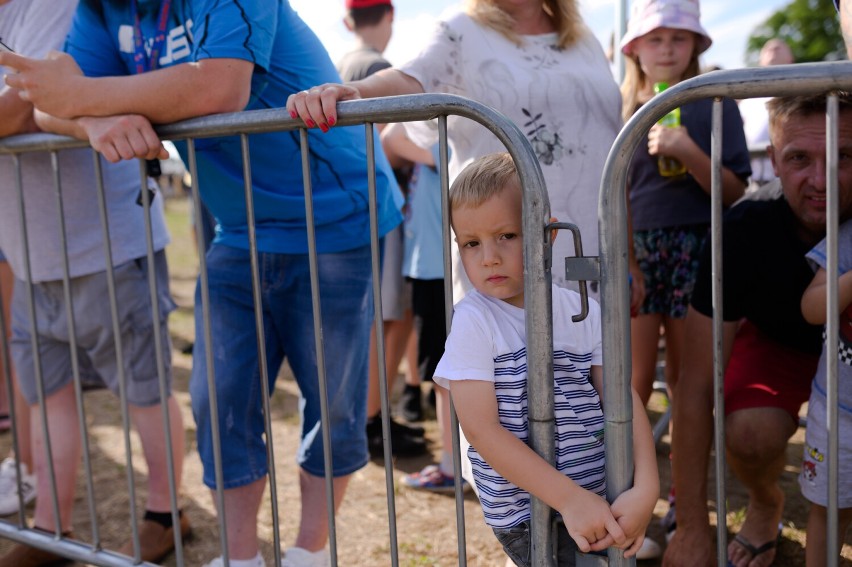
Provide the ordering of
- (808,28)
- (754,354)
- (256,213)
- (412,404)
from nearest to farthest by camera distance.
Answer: (256,213) → (754,354) → (412,404) → (808,28)

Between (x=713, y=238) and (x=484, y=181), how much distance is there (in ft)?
1.57

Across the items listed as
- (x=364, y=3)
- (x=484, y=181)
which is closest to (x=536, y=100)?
(x=484, y=181)

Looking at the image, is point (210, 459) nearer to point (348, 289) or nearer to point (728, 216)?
point (348, 289)

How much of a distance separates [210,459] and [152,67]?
1.12 m

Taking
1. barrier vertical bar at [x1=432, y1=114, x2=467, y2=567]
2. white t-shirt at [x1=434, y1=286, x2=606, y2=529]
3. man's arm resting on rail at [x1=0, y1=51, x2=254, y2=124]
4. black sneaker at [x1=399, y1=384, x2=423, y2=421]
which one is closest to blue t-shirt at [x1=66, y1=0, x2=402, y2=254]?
man's arm resting on rail at [x1=0, y1=51, x2=254, y2=124]

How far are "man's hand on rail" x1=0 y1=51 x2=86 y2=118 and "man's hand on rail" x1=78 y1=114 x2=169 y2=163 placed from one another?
92 millimetres

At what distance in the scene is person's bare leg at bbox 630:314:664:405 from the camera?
3.13 meters

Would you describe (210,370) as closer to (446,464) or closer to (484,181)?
(484,181)

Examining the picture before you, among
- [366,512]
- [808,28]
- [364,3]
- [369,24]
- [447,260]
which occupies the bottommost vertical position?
[366,512]

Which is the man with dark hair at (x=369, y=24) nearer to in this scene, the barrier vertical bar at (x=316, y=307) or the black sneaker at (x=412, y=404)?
the black sneaker at (x=412, y=404)

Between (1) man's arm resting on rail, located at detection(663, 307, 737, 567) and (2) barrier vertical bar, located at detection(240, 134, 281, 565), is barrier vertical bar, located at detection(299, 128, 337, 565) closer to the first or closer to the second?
A: (2) barrier vertical bar, located at detection(240, 134, 281, 565)

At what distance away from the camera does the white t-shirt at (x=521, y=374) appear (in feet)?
5.58

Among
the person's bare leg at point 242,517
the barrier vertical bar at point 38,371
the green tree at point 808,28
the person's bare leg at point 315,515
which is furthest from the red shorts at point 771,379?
the green tree at point 808,28

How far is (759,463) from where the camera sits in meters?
2.50
